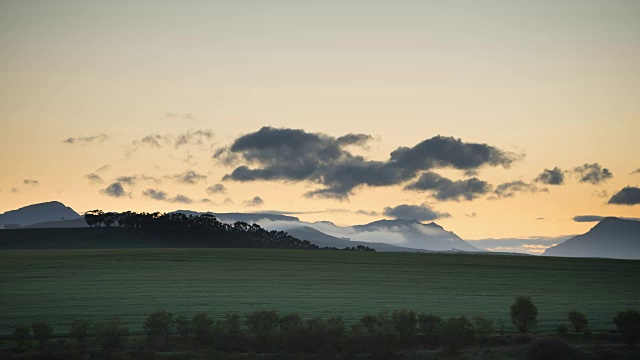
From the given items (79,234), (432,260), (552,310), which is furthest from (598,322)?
(79,234)

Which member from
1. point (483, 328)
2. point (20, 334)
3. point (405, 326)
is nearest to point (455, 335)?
point (405, 326)

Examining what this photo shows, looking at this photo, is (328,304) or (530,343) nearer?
(530,343)

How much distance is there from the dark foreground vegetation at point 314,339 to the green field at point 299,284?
138 inches

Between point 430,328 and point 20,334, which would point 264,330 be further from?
point 20,334

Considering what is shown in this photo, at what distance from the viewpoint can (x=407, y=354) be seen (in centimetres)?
4566

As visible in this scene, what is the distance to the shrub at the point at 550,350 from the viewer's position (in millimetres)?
42594

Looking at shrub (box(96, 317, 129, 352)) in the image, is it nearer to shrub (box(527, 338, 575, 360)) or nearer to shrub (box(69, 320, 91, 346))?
shrub (box(69, 320, 91, 346))

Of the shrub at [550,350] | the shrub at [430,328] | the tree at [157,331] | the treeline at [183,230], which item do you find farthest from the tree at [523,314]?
the treeline at [183,230]

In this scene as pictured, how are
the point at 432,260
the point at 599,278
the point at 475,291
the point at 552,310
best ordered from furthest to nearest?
the point at 432,260 < the point at 599,278 < the point at 475,291 < the point at 552,310

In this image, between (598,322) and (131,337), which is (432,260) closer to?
(598,322)

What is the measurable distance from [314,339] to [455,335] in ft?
29.4

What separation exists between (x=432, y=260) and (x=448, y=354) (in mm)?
69579

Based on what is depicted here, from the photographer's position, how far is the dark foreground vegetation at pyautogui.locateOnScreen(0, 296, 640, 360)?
44.8m

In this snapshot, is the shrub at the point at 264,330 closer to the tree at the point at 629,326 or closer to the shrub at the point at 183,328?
the shrub at the point at 183,328
